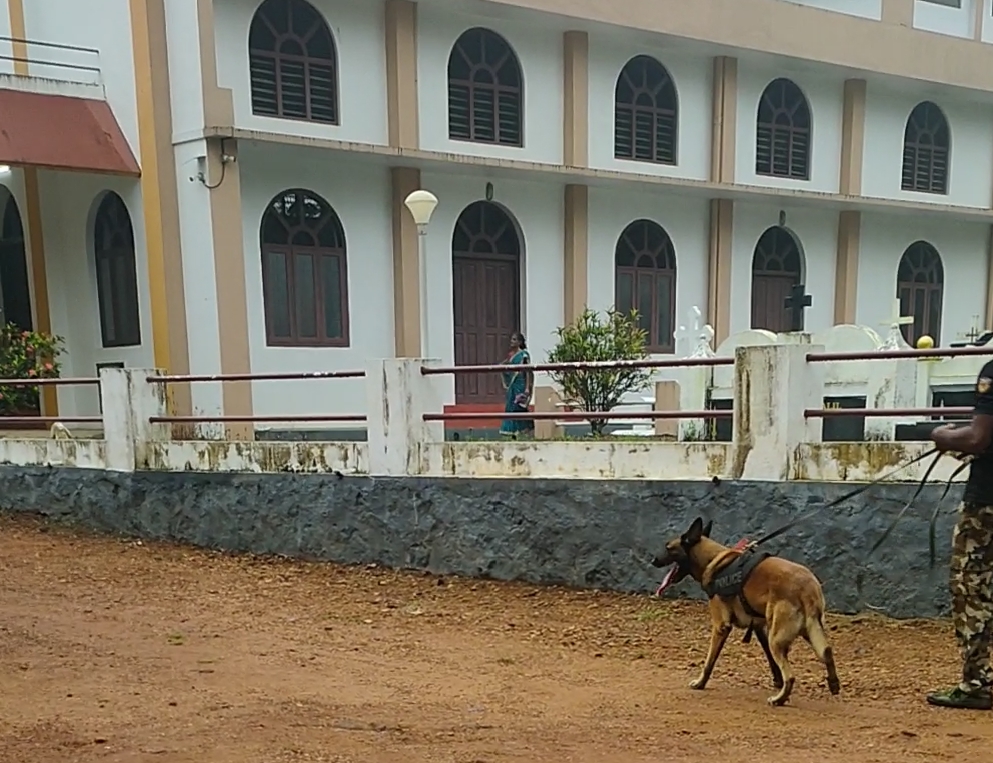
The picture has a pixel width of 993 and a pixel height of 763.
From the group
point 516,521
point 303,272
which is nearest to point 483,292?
point 303,272

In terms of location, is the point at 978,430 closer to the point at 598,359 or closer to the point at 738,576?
the point at 738,576

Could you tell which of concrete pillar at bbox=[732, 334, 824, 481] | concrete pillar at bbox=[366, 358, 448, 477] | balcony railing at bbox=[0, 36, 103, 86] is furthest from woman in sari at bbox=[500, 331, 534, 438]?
balcony railing at bbox=[0, 36, 103, 86]

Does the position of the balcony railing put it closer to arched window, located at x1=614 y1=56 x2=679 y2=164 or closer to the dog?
arched window, located at x1=614 y1=56 x2=679 y2=164

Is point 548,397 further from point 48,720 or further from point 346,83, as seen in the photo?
point 48,720

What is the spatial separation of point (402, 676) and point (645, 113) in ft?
36.4

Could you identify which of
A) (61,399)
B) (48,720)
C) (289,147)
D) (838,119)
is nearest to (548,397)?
(289,147)

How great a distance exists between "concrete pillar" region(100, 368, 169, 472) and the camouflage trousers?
7001 mm

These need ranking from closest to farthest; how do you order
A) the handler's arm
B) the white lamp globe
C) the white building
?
the handler's arm → the white lamp globe → the white building

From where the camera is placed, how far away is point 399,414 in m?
7.03

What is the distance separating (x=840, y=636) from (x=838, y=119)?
41.0 ft

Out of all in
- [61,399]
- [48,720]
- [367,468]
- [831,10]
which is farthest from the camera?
[831,10]

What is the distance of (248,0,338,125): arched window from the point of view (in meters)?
10.7

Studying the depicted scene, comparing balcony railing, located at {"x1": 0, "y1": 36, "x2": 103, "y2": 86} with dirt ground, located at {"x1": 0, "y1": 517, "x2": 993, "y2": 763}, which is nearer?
dirt ground, located at {"x1": 0, "y1": 517, "x2": 993, "y2": 763}

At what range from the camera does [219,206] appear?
34.0ft
